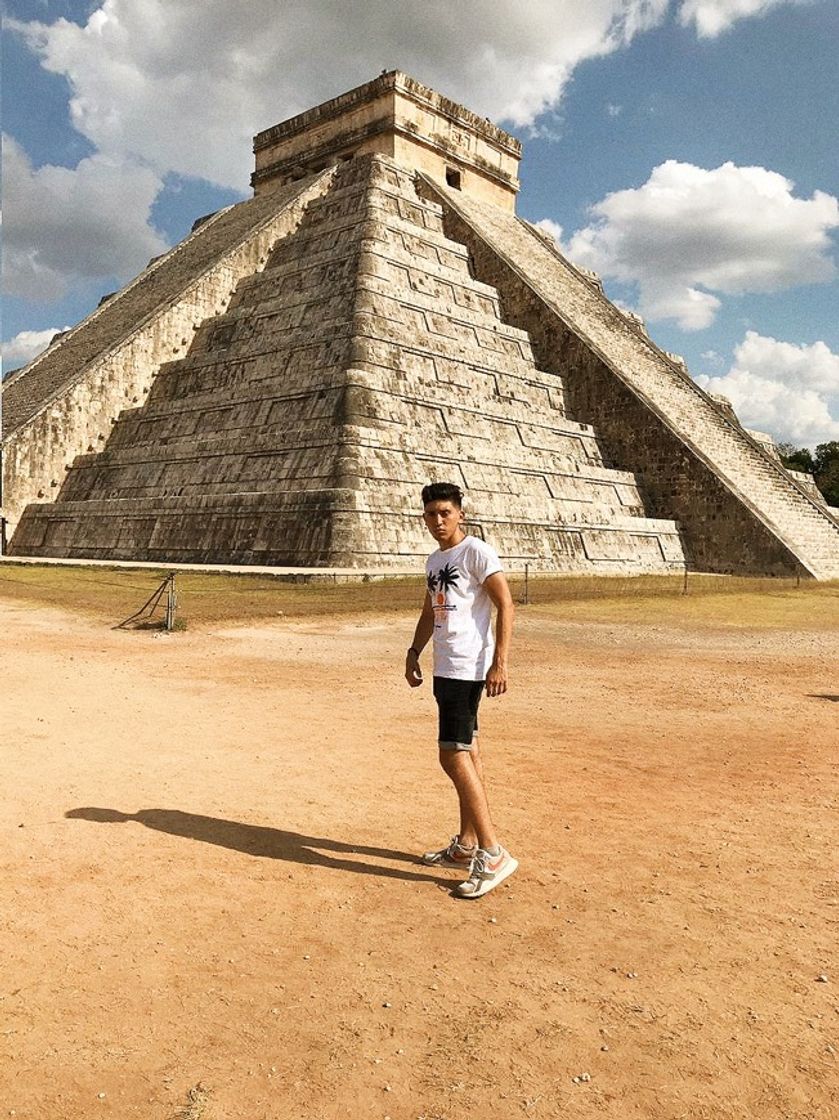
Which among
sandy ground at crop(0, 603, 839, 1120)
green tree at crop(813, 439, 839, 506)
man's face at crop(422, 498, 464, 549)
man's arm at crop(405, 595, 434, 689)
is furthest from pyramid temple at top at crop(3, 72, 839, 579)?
green tree at crop(813, 439, 839, 506)

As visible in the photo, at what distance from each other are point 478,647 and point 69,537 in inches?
805

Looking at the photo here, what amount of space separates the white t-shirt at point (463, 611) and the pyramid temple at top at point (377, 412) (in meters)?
12.0

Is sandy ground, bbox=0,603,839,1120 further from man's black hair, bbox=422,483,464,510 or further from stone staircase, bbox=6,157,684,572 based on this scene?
stone staircase, bbox=6,157,684,572

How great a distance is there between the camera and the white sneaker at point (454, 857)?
3691 mm

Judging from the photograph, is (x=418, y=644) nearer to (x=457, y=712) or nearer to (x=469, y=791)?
(x=457, y=712)

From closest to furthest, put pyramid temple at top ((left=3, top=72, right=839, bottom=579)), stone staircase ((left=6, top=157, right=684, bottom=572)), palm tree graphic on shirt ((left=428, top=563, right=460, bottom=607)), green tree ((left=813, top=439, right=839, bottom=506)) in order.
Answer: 1. palm tree graphic on shirt ((left=428, top=563, right=460, bottom=607))
2. stone staircase ((left=6, top=157, right=684, bottom=572))
3. pyramid temple at top ((left=3, top=72, right=839, bottom=579))
4. green tree ((left=813, top=439, right=839, bottom=506))

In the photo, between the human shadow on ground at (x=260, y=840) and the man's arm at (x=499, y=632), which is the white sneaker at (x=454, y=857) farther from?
the man's arm at (x=499, y=632)

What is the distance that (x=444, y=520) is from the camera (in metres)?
3.96

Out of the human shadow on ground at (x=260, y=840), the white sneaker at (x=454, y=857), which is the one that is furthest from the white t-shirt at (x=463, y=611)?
the human shadow on ground at (x=260, y=840)

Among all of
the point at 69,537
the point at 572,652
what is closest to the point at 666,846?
the point at 572,652

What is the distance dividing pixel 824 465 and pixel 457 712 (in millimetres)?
61993

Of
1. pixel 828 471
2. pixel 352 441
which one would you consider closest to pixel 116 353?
pixel 352 441

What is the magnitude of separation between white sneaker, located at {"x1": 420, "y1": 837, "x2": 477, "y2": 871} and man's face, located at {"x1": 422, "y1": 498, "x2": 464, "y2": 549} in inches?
55.2

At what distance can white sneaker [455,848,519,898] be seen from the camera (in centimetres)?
340
